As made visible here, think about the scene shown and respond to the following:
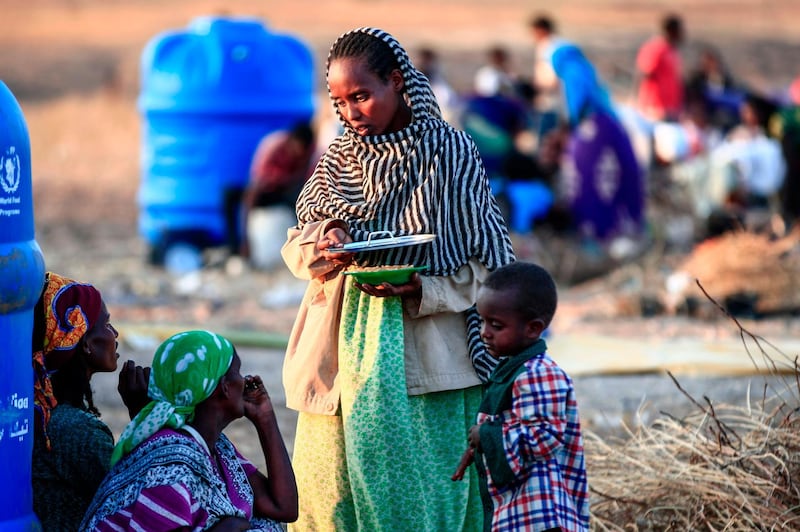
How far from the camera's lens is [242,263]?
37.3 feet

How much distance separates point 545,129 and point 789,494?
368 inches

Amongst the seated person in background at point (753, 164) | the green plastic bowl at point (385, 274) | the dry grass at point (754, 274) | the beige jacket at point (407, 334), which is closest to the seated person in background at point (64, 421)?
the beige jacket at point (407, 334)

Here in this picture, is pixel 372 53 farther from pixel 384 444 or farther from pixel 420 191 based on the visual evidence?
pixel 384 444

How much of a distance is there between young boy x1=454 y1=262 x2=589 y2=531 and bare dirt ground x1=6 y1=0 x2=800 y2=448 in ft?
11.2

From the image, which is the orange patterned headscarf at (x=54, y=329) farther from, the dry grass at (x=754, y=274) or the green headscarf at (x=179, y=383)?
the dry grass at (x=754, y=274)

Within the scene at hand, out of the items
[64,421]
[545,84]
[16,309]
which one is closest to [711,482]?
[64,421]

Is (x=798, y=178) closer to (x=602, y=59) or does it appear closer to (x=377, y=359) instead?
(x=377, y=359)

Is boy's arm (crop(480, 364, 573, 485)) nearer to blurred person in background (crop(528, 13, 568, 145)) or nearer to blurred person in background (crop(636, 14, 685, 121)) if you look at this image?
blurred person in background (crop(528, 13, 568, 145))

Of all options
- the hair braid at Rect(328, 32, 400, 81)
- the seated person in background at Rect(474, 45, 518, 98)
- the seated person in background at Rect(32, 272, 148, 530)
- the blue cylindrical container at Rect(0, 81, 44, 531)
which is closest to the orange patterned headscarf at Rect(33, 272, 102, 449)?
the seated person in background at Rect(32, 272, 148, 530)

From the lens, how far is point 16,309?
2936mm

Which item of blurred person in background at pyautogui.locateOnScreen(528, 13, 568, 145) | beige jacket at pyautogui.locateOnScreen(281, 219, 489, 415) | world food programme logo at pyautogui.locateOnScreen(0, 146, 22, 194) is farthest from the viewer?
blurred person in background at pyautogui.locateOnScreen(528, 13, 568, 145)

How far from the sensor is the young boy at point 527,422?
2.97 m

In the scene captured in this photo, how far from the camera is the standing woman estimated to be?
3.43 meters

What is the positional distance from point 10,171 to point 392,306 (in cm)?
110
